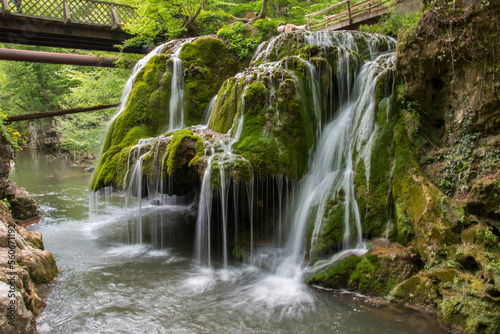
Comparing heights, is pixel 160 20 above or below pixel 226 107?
above

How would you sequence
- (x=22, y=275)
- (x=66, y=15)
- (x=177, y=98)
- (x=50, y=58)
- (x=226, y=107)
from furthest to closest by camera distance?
(x=66, y=15) → (x=50, y=58) → (x=177, y=98) → (x=226, y=107) → (x=22, y=275)

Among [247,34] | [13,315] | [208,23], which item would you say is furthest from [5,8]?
[13,315]

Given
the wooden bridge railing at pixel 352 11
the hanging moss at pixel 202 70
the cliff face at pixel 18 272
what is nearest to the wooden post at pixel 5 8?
the hanging moss at pixel 202 70

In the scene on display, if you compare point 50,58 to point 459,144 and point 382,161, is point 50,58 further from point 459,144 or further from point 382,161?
point 459,144

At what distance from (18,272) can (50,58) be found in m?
10.7

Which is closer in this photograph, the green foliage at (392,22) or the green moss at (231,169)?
the green moss at (231,169)

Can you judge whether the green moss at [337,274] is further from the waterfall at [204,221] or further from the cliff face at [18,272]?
the cliff face at [18,272]

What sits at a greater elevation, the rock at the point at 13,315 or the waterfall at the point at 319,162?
the waterfall at the point at 319,162

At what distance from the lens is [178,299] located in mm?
5738

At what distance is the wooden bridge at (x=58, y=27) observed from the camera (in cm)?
1324

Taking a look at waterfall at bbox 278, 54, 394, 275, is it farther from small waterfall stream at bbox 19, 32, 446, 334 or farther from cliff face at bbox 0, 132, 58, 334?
cliff face at bbox 0, 132, 58, 334

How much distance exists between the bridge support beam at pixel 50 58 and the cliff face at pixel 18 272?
6.46 m

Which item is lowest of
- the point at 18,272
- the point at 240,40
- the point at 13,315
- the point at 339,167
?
the point at 13,315

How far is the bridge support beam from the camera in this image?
38.3 feet
